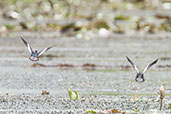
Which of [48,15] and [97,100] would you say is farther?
[48,15]

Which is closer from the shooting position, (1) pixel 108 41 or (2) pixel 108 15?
(1) pixel 108 41

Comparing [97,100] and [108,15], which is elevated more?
[108,15]

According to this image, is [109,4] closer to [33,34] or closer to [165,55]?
→ [33,34]

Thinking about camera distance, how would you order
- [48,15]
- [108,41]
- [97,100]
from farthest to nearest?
[48,15] < [108,41] < [97,100]

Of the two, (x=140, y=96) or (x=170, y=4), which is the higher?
(x=170, y=4)

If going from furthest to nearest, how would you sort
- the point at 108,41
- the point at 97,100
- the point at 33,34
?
1. the point at 33,34
2. the point at 108,41
3. the point at 97,100

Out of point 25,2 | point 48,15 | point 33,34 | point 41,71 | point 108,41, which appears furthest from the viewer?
point 25,2

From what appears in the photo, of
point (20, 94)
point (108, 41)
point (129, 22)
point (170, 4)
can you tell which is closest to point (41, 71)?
point (20, 94)

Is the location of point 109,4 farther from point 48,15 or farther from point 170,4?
point 48,15

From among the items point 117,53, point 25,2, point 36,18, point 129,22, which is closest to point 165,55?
point 117,53
